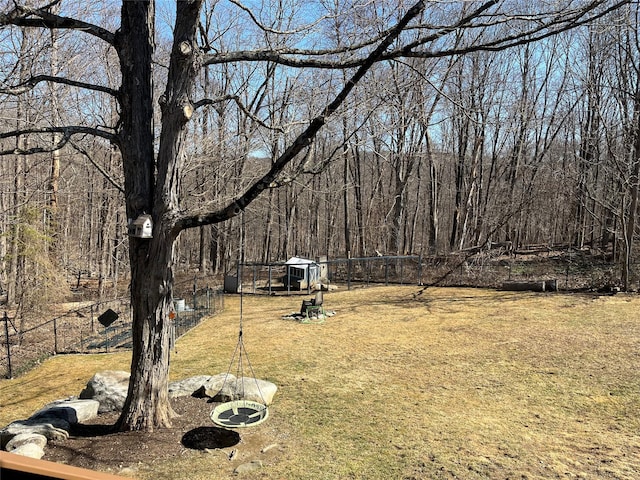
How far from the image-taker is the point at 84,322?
45.7ft

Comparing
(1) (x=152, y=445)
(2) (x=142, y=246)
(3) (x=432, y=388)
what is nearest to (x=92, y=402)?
(1) (x=152, y=445)

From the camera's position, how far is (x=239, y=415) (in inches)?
204

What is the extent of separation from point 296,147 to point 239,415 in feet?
10.1

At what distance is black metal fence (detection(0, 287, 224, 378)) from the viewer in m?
10.0

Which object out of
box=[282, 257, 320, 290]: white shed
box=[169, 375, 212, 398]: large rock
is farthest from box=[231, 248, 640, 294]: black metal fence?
box=[169, 375, 212, 398]: large rock

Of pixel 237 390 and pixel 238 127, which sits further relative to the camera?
pixel 238 127

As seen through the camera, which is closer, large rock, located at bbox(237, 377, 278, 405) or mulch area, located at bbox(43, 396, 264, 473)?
mulch area, located at bbox(43, 396, 264, 473)

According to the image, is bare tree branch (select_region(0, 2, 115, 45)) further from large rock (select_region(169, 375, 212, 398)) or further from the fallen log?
the fallen log

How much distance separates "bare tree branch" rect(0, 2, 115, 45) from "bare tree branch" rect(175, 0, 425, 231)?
233cm

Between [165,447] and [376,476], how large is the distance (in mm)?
2285

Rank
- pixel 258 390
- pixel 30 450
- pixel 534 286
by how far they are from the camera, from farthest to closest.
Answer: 1. pixel 534 286
2. pixel 258 390
3. pixel 30 450

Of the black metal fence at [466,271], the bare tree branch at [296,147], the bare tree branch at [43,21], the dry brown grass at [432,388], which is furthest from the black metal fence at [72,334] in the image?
the bare tree branch at [43,21]

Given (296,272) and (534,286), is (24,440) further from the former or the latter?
(534,286)

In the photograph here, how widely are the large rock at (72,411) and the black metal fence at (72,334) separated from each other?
10.2ft
